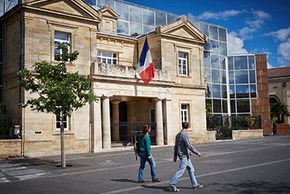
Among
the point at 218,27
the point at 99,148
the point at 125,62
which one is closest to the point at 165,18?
the point at 218,27

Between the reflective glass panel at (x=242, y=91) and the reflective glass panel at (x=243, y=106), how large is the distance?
646 mm

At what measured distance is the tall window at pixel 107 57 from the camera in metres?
29.7

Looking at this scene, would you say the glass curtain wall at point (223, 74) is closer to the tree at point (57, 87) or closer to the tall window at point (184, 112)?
the tall window at point (184, 112)

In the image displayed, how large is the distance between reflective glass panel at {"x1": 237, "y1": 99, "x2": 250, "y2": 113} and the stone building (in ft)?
45.5

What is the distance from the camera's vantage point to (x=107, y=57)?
3012 cm

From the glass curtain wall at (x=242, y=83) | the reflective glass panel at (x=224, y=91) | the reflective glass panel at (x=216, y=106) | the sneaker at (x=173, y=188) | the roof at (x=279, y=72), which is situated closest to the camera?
the sneaker at (x=173, y=188)

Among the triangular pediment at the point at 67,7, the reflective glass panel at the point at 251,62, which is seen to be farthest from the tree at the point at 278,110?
the triangular pediment at the point at 67,7

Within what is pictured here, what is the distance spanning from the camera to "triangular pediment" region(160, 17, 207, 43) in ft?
99.9

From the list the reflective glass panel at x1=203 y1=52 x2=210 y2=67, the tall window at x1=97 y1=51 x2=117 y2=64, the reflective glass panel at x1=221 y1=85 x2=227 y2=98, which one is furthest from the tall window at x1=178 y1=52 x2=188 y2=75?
the reflective glass panel at x1=221 y1=85 x2=227 y2=98

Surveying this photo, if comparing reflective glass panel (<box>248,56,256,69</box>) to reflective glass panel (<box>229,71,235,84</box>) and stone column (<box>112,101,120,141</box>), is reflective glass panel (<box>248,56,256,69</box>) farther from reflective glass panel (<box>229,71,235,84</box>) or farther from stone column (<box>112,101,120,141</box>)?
stone column (<box>112,101,120,141</box>)

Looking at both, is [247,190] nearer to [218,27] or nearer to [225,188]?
[225,188]

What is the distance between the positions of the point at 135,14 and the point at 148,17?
180cm

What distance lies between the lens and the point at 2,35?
25375 millimetres

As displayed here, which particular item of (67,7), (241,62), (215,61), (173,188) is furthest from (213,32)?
(173,188)
